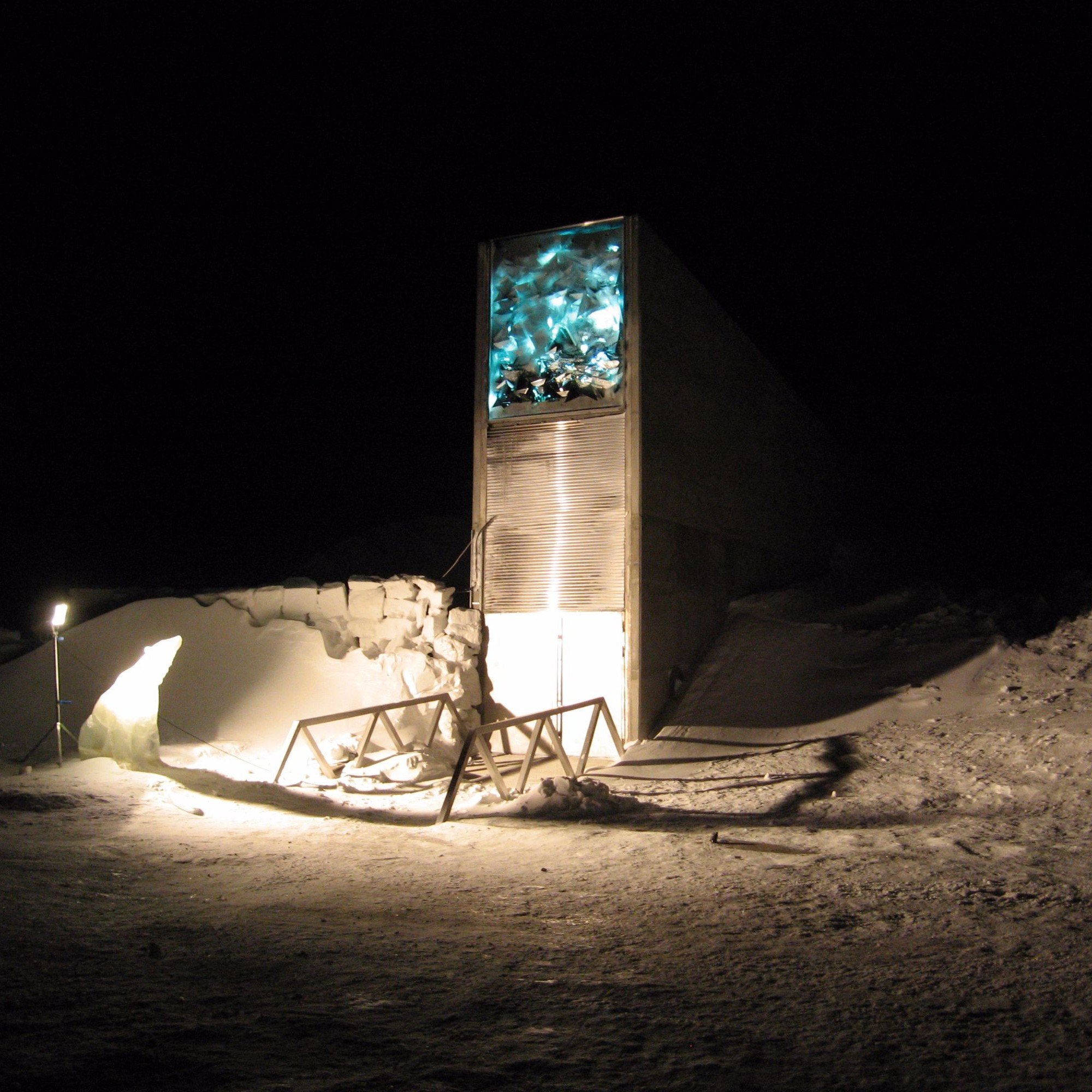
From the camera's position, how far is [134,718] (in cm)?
870

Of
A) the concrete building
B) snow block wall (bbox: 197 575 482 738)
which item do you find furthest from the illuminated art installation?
the concrete building

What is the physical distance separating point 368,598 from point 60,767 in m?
4.78

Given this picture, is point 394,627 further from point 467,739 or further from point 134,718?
point 467,739

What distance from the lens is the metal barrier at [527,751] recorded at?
7.46 meters

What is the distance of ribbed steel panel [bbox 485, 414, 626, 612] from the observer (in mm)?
11742

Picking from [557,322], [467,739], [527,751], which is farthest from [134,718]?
[557,322]

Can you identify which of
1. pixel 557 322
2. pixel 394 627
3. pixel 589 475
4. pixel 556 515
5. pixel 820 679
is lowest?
pixel 820 679

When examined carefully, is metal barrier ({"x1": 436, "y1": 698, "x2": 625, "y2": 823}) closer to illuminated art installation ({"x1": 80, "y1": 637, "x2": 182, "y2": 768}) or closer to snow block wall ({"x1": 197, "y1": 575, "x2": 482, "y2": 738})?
snow block wall ({"x1": 197, "y1": 575, "x2": 482, "y2": 738})

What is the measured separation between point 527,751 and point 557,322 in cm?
A: 617

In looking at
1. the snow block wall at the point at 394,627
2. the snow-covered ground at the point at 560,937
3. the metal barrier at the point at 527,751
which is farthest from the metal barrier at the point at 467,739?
the snow-covered ground at the point at 560,937

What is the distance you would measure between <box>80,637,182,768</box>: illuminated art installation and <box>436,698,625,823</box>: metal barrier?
3.00m

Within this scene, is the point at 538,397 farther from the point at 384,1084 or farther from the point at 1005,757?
the point at 384,1084

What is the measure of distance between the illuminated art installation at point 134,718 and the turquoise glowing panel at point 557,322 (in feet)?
19.2

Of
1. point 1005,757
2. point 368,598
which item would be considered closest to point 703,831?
point 1005,757
